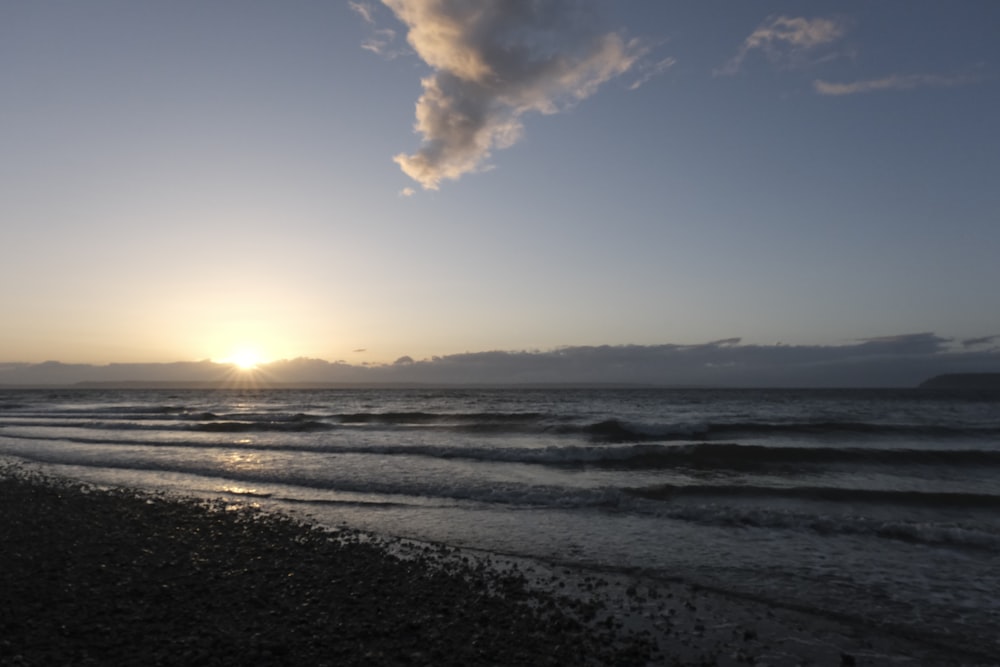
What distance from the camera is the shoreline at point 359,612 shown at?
735cm

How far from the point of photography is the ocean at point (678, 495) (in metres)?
10.7

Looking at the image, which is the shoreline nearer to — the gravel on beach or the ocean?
the gravel on beach

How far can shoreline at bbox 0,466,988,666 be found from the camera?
7.35 m

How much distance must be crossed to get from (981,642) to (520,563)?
721cm

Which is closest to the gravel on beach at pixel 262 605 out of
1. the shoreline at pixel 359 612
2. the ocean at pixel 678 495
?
the shoreline at pixel 359 612

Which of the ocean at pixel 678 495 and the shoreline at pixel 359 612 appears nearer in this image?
the shoreline at pixel 359 612

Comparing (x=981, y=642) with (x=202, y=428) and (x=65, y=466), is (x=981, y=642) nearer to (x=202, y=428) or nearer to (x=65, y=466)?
(x=65, y=466)

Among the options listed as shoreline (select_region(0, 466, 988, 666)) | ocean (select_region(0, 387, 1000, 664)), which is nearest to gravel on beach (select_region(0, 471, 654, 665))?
shoreline (select_region(0, 466, 988, 666))

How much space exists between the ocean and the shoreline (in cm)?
116

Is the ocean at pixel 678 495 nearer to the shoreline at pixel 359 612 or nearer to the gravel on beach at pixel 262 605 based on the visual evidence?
the shoreline at pixel 359 612

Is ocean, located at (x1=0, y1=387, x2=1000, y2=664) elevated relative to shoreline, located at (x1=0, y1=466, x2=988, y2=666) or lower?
lower

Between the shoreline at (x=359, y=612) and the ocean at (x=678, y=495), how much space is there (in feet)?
3.79

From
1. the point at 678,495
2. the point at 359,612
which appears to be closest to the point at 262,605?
the point at 359,612

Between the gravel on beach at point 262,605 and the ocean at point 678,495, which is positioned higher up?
the gravel on beach at point 262,605
